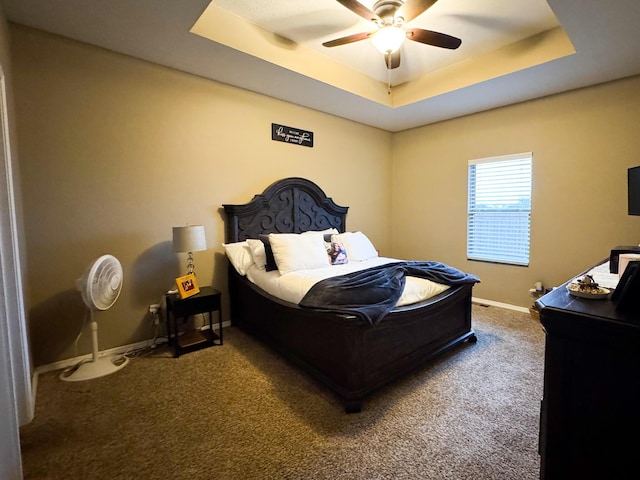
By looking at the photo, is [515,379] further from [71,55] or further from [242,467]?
[71,55]

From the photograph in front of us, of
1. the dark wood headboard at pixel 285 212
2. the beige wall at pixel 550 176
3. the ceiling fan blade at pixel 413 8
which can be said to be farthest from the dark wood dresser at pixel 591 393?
the beige wall at pixel 550 176

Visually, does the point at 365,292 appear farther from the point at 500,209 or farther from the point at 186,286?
the point at 500,209

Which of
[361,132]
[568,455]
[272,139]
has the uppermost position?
[361,132]

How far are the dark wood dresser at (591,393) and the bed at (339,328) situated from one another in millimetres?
1128

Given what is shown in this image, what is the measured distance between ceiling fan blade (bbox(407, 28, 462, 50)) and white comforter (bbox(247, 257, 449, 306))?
1922 mm

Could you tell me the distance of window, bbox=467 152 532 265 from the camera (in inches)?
150

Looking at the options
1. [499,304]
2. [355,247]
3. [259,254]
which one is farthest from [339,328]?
[499,304]

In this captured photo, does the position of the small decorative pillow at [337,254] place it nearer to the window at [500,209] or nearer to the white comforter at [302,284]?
the white comforter at [302,284]

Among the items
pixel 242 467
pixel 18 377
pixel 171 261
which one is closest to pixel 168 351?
pixel 171 261

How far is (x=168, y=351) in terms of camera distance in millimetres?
2764

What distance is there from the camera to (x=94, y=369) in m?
2.40

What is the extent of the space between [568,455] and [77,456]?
2153 millimetres

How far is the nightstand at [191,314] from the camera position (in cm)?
269

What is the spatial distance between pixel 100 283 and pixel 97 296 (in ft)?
0.31
